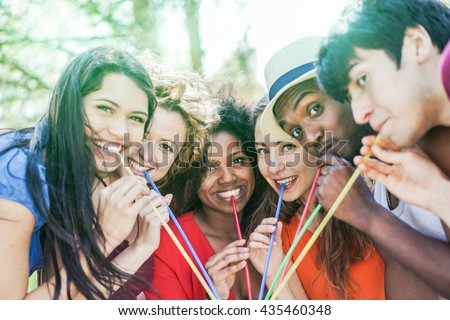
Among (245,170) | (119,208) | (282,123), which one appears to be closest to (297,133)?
(282,123)

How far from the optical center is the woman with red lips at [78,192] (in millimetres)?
1339

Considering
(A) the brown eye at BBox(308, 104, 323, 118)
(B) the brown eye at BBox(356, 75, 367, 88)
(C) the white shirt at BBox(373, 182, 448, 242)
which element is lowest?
(C) the white shirt at BBox(373, 182, 448, 242)

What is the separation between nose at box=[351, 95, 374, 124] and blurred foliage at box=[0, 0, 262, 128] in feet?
3.13

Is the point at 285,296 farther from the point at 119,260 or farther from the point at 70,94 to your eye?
the point at 70,94

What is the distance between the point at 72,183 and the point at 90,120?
0.62 feet

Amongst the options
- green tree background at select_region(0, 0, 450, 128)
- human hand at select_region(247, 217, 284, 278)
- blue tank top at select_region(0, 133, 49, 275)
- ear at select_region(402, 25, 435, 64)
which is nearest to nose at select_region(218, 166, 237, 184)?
human hand at select_region(247, 217, 284, 278)

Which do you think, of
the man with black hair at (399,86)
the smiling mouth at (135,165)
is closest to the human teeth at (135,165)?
the smiling mouth at (135,165)

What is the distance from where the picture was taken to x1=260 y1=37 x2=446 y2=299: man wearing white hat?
156 centimetres

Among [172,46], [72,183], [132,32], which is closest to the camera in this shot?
[72,183]

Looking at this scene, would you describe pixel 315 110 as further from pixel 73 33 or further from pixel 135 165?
pixel 73 33

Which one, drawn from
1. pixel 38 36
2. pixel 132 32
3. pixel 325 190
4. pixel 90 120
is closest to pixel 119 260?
pixel 90 120

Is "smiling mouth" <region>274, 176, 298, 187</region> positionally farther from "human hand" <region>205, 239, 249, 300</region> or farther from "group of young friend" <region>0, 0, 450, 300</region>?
"human hand" <region>205, 239, 249, 300</region>

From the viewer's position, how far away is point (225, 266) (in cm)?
156

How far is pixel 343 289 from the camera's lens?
161 cm
